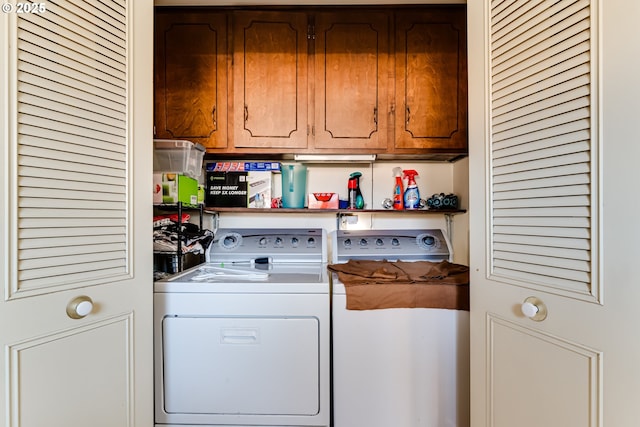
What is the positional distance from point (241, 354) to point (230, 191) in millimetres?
947

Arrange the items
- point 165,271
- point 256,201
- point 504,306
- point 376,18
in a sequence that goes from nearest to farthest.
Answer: point 504,306
point 165,271
point 376,18
point 256,201

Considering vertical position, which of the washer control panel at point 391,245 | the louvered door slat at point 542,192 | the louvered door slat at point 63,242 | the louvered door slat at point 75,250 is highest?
the louvered door slat at point 542,192

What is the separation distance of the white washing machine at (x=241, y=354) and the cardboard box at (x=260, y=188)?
0.66m

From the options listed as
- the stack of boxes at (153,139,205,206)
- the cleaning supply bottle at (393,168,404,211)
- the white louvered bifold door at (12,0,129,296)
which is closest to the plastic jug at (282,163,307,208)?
the stack of boxes at (153,139,205,206)

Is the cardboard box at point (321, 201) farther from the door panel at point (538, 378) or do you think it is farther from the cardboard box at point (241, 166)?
the door panel at point (538, 378)

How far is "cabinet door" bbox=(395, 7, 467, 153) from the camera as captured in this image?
5.47 ft

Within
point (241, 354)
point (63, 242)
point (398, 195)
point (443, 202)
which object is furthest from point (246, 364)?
point (443, 202)

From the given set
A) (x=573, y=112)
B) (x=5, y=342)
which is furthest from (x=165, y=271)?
(x=573, y=112)

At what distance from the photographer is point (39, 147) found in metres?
0.76

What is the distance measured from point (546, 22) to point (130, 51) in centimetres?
125

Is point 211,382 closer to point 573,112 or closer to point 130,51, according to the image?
point 130,51

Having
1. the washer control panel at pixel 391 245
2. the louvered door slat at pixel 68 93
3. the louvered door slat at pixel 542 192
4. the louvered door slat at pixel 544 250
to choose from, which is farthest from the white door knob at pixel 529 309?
the louvered door slat at pixel 68 93

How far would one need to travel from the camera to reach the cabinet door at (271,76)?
5.48 ft

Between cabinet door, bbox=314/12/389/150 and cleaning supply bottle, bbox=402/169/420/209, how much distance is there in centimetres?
41
